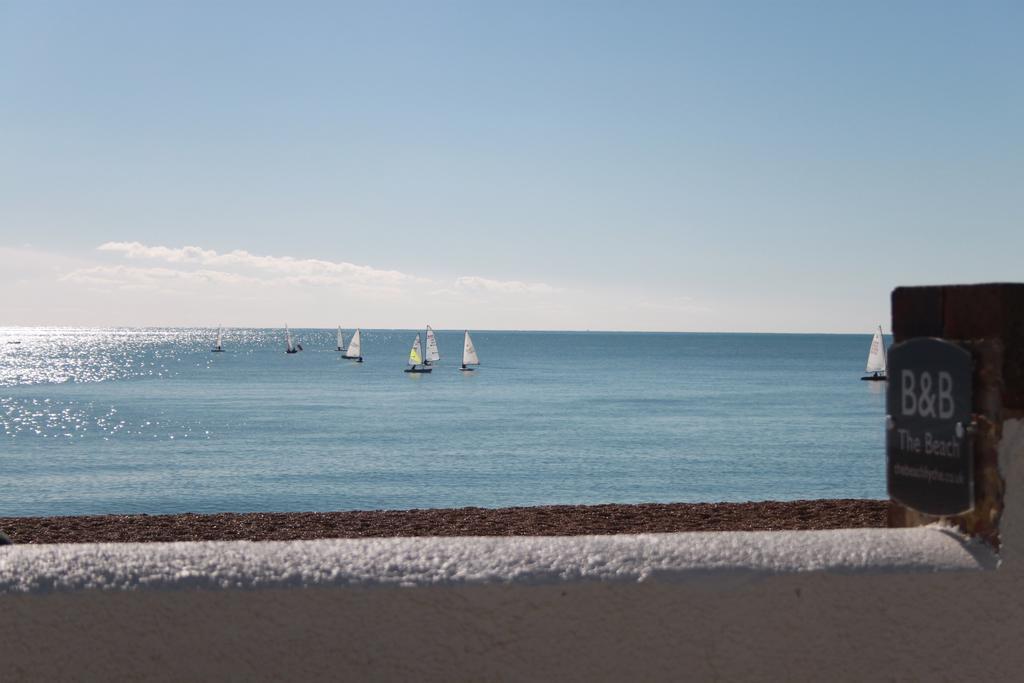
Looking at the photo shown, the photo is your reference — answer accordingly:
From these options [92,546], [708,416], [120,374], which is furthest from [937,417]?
[120,374]

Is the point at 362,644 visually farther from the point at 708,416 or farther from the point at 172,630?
the point at 708,416

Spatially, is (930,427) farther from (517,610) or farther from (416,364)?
(416,364)

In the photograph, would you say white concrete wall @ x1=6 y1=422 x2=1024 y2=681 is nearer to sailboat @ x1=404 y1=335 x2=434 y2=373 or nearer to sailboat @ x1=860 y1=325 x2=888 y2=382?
sailboat @ x1=860 y1=325 x2=888 y2=382

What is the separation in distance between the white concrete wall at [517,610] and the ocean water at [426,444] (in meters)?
26.4

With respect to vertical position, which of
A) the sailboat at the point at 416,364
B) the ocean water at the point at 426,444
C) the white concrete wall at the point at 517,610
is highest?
the white concrete wall at the point at 517,610

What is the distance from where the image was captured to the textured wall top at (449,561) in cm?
251

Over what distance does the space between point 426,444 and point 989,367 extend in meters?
45.5

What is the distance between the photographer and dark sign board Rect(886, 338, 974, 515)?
119 inches

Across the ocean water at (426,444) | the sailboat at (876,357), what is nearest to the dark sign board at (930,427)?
the ocean water at (426,444)

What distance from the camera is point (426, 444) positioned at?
47.8m

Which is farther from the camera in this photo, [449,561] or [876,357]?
[876,357]

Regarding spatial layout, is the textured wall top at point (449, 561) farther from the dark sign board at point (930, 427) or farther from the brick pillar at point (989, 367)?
the dark sign board at point (930, 427)

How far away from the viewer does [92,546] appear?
2.62 meters

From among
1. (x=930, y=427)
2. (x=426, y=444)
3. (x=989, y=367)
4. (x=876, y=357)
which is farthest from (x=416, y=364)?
(x=989, y=367)
